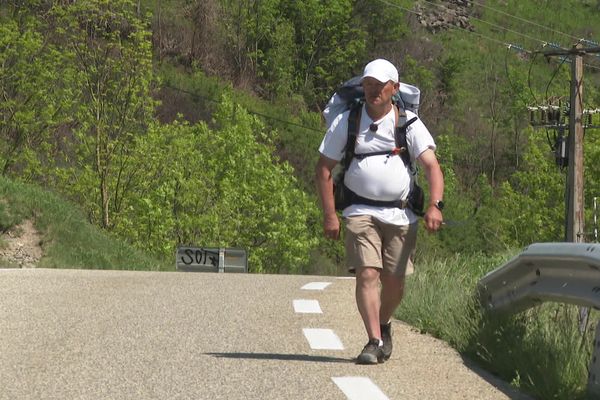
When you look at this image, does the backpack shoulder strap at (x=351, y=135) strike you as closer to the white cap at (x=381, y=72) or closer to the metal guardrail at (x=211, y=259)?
the white cap at (x=381, y=72)

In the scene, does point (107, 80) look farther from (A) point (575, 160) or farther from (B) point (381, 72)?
(B) point (381, 72)

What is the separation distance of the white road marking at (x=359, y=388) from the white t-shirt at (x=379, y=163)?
1.19m

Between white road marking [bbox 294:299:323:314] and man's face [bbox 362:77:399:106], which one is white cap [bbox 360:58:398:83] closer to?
man's face [bbox 362:77:399:106]

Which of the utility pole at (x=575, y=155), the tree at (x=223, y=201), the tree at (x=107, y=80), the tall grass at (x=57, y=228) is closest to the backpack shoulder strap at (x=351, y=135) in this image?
the tall grass at (x=57, y=228)

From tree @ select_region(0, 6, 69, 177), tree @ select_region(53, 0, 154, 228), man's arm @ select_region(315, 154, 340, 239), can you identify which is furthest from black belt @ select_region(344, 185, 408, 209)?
tree @ select_region(0, 6, 69, 177)

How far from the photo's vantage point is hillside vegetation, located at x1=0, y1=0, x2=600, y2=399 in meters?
13.8

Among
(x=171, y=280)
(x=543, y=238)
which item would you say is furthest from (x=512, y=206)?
(x=171, y=280)

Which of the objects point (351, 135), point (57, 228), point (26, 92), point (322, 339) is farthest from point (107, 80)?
point (351, 135)

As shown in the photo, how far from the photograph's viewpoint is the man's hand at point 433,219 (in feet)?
26.3

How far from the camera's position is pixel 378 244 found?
27.2 ft

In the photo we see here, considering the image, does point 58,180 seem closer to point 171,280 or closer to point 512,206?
point 171,280

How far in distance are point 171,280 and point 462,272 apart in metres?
4.23

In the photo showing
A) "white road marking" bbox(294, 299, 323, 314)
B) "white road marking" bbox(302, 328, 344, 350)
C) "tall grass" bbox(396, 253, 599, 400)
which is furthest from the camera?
"white road marking" bbox(294, 299, 323, 314)

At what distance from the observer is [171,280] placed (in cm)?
1631
